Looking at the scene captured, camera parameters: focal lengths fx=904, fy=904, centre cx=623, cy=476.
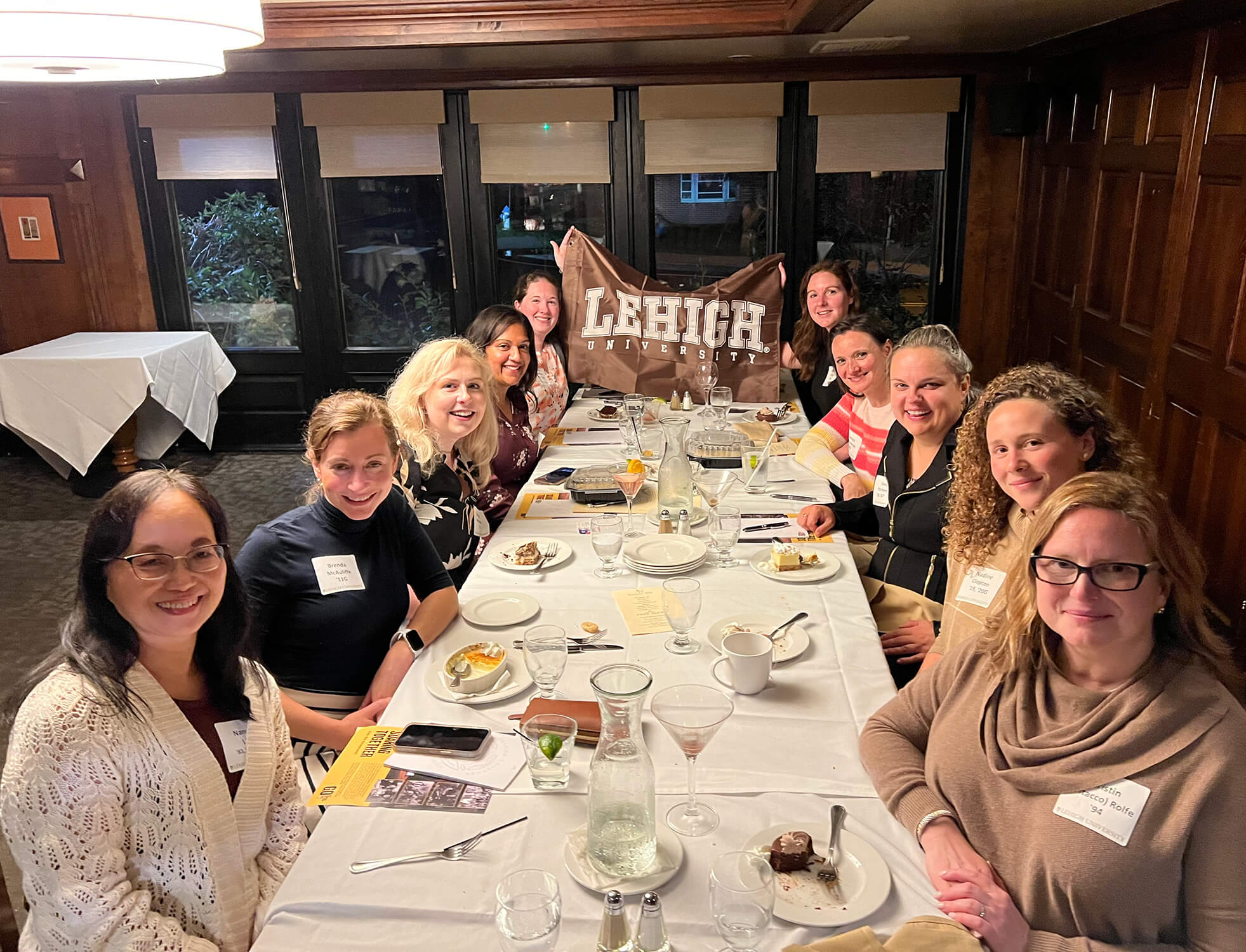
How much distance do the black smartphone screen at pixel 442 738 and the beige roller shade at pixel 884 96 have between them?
4.61 meters

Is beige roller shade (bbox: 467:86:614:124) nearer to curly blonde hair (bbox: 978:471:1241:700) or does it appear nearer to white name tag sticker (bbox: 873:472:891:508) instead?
white name tag sticker (bbox: 873:472:891:508)

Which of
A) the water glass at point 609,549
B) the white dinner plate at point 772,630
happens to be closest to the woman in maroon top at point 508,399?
the water glass at point 609,549

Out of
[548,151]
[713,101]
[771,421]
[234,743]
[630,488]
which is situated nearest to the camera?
[234,743]

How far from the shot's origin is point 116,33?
1.14 metres

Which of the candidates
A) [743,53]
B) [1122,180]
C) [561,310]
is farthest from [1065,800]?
[743,53]

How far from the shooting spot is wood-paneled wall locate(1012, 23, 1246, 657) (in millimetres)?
2945

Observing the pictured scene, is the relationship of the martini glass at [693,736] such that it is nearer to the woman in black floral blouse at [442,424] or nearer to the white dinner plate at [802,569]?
the white dinner plate at [802,569]

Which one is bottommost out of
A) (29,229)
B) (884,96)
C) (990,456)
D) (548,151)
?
(990,456)

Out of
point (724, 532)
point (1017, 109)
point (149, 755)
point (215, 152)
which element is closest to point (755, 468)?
point (724, 532)

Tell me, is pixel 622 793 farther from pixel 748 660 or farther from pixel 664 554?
pixel 664 554

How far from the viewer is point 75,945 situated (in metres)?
1.29

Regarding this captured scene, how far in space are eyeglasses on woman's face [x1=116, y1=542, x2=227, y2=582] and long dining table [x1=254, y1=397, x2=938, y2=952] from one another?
1.45 ft

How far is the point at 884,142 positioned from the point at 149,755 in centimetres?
505

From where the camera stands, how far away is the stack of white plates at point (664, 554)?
2.29 meters
